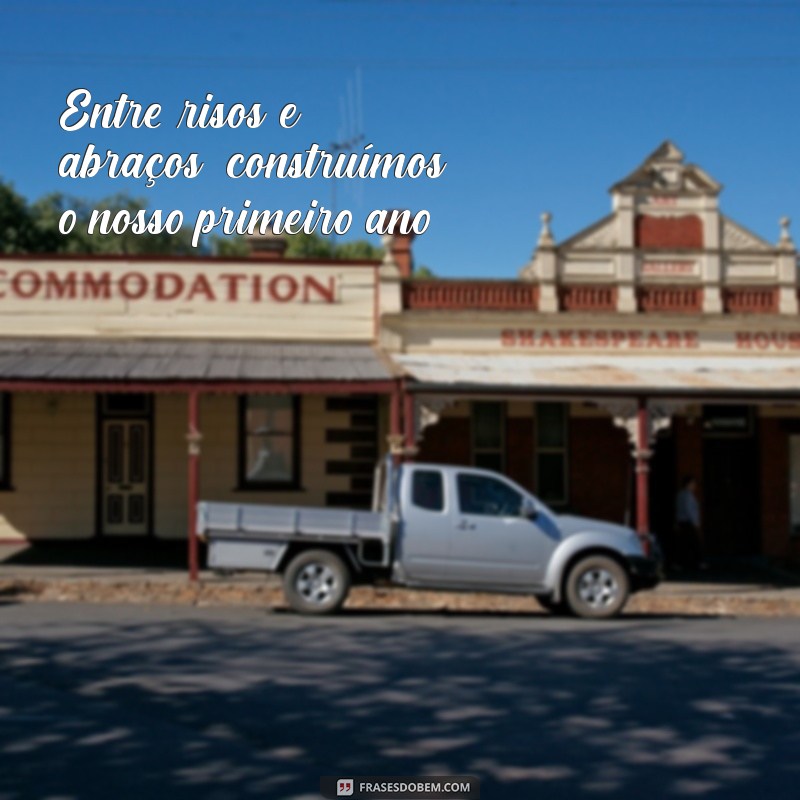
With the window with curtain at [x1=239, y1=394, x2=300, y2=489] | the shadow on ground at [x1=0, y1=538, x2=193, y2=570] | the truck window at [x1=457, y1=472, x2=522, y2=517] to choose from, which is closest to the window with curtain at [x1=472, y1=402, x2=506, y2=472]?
the window with curtain at [x1=239, y1=394, x2=300, y2=489]

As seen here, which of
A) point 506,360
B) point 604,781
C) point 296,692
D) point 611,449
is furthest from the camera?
point 611,449

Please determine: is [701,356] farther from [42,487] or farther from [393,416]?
[42,487]

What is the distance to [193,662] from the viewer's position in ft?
32.9

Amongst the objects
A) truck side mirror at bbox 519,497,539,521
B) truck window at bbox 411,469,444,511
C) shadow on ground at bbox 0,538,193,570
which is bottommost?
shadow on ground at bbox 0,538,193,570

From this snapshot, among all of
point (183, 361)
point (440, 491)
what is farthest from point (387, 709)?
point (183, 361)

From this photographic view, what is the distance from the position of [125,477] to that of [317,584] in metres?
7.84

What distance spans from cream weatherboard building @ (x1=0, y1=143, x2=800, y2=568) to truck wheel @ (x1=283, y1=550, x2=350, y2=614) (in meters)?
6.14

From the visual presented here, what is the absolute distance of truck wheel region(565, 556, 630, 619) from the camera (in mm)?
13930

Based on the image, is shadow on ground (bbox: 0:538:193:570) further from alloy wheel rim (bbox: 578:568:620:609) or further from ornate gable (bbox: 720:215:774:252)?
ornate gable (bbox: 720:215:774:252)

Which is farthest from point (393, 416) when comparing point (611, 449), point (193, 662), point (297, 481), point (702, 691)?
point (702, 691)

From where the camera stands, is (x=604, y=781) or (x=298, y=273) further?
(x=298, y=273)

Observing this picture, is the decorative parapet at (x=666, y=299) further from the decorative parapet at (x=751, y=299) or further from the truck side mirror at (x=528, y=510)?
the truck side mirror at (x=528, y=510)

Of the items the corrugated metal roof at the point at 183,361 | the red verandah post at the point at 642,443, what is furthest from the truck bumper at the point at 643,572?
the corrugated metal roof at the point at 183,361

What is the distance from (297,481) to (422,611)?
6.21 meters
